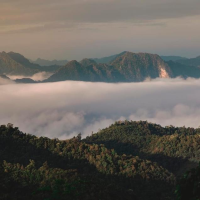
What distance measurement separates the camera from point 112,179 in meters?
151

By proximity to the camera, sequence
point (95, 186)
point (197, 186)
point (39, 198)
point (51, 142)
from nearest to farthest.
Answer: point (197, 186) < point (39, 198) < point (95, 186) < point (51, 142)

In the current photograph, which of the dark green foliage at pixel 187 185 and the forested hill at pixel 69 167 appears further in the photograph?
the forested hill at pixel 69 167

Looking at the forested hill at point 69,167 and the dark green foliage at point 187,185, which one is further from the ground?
the dark green foliage at point 187,185

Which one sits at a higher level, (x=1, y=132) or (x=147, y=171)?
(x=1, y=132)

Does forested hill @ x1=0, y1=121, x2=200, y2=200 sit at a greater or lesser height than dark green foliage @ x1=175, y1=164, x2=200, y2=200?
lesser

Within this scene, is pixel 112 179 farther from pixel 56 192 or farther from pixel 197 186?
pixel 197 186

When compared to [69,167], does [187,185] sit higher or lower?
higher

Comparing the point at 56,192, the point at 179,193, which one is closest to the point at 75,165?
the point at 56,192

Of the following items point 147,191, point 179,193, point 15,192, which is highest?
point 179,193

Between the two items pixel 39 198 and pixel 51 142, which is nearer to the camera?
pixel 39 198

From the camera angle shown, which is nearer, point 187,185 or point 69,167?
point 187,185

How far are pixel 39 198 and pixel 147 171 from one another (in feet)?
275

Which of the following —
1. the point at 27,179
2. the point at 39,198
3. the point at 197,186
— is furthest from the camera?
the point at 27,179

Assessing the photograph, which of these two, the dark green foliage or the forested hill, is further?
the forested hill
